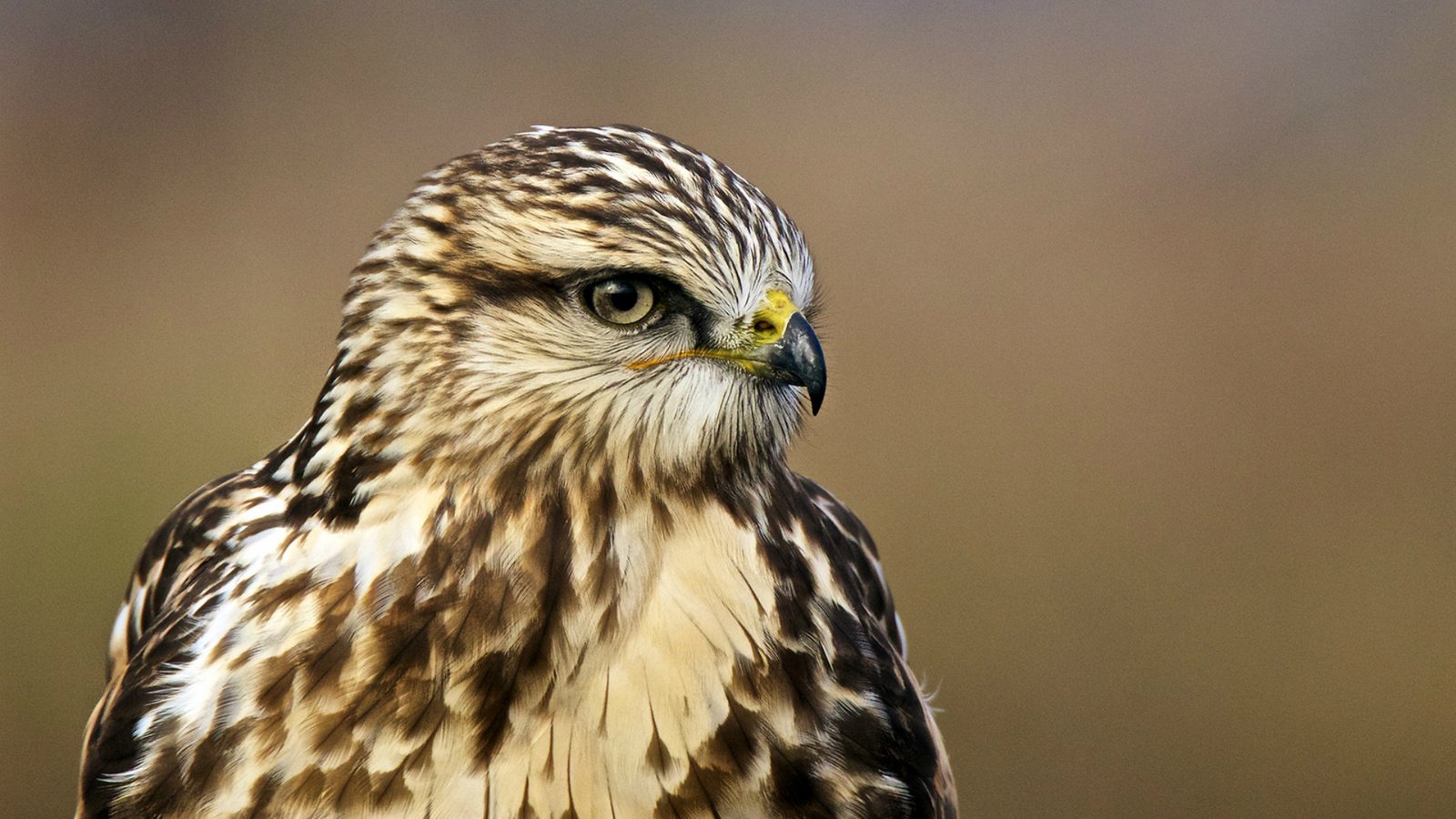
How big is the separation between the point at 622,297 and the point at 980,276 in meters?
2.81

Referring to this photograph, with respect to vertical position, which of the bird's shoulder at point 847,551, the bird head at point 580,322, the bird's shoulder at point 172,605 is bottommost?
the bird's shoulder at point 172,605

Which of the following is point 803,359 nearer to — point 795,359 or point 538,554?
point 795,359

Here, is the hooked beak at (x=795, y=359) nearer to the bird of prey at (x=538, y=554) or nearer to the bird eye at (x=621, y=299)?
the bird of prey at (x=538, y=554)

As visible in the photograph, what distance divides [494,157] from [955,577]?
2.63 metres

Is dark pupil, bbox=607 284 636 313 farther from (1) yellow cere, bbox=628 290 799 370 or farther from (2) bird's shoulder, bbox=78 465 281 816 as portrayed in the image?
(2) bird's shoulder, bbox=78 465 281 816

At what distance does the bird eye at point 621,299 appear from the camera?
117 cm

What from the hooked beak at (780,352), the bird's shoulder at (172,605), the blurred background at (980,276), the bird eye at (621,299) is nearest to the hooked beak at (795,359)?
the hooked beak at (780,352)

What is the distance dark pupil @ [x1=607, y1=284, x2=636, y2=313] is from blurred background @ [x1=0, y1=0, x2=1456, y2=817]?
2.42 meters

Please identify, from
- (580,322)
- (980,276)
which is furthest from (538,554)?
(980,276)

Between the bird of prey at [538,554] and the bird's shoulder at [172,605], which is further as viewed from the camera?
the bird's shoulder at [172,605]

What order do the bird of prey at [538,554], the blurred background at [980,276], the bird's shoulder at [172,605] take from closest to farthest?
the bird of prey at [538,554]
the bird's shoulder at [172,605]
the blurred background at [980,276]

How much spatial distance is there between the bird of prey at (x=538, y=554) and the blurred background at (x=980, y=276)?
7.51 ft

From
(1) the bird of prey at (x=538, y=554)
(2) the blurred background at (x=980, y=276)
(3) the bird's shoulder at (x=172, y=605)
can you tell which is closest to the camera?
(1) the bird of prey at (x=538, y=554)

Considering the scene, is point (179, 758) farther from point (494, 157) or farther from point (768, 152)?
point (768, 152)
